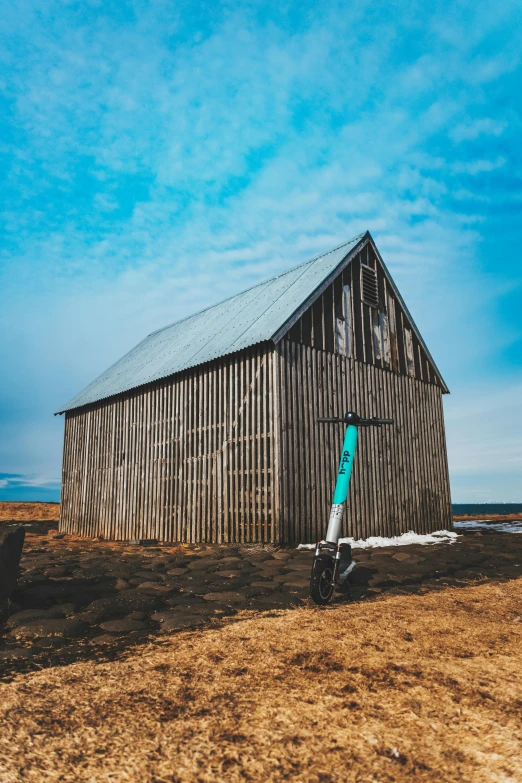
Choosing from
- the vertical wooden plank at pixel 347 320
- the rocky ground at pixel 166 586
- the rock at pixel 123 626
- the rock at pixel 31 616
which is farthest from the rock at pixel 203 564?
the vertical wooden plank at pixel 347 320

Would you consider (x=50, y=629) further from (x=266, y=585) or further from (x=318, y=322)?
(x=318, y=322)

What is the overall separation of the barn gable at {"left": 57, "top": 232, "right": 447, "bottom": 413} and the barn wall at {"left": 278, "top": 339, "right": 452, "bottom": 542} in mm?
443

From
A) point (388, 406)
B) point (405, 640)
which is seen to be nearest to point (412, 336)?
point (388, 406)

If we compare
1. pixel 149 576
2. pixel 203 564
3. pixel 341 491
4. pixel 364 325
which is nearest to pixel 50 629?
pixel 149 576

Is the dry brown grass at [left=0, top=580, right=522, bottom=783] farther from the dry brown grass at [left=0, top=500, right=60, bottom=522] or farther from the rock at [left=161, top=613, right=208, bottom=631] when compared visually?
the dry brown grass at [left=0, top=500, right=60, bottom=522]

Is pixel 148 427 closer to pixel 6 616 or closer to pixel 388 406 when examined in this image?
pixel 388 406

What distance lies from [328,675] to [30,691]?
1724 millimetres

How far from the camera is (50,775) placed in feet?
6.91

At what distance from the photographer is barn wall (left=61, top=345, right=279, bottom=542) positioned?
11070mm

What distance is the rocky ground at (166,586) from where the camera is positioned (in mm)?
4230

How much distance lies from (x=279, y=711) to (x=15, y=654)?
214 centimetres

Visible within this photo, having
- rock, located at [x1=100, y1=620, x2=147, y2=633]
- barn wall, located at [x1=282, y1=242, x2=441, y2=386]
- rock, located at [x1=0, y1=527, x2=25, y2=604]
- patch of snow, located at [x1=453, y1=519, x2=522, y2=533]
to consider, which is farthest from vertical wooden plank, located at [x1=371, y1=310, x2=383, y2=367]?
rock, located at [x1=100, y1=620, x2=147, y2=633]

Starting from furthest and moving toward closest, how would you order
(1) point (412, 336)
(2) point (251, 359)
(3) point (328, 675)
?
(1) point (412, 336), (2) point (251, 359), (3) point (328, 675)

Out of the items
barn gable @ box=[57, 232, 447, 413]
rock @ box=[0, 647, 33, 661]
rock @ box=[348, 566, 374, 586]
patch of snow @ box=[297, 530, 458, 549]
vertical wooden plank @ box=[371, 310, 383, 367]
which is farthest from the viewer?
vertical wooden plank @ box=[371, 310, 383, 367]
